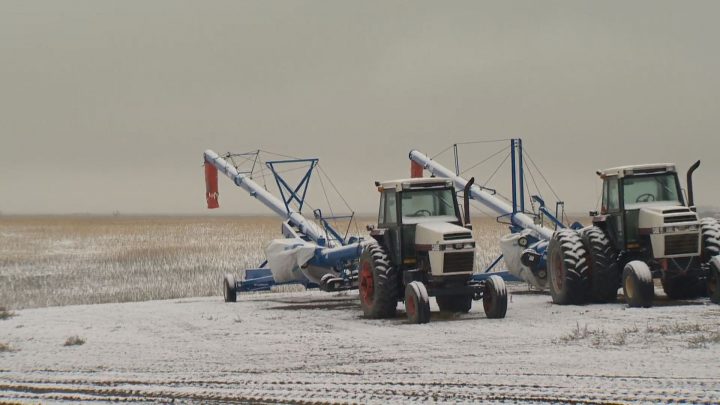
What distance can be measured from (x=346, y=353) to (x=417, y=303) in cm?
300

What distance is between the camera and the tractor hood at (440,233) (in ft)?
52.1

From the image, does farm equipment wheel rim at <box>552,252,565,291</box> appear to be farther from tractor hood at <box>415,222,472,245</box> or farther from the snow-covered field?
tractor hood at <box>415,222,472,245</box>

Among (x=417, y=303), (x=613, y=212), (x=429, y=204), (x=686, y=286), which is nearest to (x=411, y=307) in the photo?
(x=417, y=303)

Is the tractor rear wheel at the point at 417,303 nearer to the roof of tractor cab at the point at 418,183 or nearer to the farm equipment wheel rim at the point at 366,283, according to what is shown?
the farm equipment wheel rim at the point at 366,283

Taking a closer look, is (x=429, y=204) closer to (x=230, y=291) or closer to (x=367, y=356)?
(x=367, y=356)

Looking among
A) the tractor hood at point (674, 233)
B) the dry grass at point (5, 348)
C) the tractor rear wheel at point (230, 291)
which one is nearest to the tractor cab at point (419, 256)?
the tractor hood at point (674, 233)

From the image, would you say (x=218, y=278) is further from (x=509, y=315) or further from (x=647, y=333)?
(x=647, y=333)

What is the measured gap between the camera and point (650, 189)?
58.5ft

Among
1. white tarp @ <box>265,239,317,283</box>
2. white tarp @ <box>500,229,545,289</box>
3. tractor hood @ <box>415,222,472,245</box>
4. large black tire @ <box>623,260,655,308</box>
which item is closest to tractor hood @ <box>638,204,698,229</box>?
large black tire @ <box>623,260,655,308</box>

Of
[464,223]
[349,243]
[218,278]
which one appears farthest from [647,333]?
[218,278]

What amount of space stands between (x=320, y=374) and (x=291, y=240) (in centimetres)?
980

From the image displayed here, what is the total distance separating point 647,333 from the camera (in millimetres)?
13266

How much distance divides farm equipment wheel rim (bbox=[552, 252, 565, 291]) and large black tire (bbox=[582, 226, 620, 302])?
518 millimetres

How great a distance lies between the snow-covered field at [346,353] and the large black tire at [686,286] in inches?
12.5
